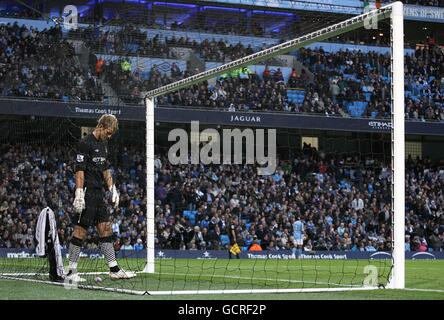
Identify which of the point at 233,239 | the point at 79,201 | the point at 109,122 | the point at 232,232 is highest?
the point at 109,122

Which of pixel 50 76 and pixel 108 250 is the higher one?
pixel 50 76

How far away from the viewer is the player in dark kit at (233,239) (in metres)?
27.7

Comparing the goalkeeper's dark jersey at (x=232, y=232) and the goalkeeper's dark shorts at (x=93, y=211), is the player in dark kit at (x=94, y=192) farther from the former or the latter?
the goalkeeper's dark jersey at (x=232, y=232)

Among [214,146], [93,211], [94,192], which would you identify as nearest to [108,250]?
[93,211]

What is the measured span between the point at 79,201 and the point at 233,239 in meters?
17.8

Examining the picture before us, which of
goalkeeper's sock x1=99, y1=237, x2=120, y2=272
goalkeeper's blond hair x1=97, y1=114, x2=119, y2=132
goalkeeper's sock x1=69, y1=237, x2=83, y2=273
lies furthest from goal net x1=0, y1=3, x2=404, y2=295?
goalkeeper's sock x1=69, y1=237, x2=83, y2=273

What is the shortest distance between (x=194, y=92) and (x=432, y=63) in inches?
558

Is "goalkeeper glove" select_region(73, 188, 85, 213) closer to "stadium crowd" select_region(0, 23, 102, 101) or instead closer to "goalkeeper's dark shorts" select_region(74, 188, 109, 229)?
"goalkeeper's dark shorts" select_region(74, 188, 109, 229)

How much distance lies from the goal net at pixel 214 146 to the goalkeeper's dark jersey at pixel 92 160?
3.55m

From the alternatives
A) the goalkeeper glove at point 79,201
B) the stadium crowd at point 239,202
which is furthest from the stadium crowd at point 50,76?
the goalkeeper glove at point 79,201

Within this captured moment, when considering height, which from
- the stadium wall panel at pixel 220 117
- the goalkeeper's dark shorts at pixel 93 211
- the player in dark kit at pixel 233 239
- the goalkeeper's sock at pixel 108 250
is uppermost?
the stadium wall panel at pixel 220 117

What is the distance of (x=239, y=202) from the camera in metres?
30.7

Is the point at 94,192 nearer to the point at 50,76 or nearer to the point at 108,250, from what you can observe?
the point at 108,250

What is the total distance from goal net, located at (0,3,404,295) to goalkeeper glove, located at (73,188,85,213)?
4.51 m
